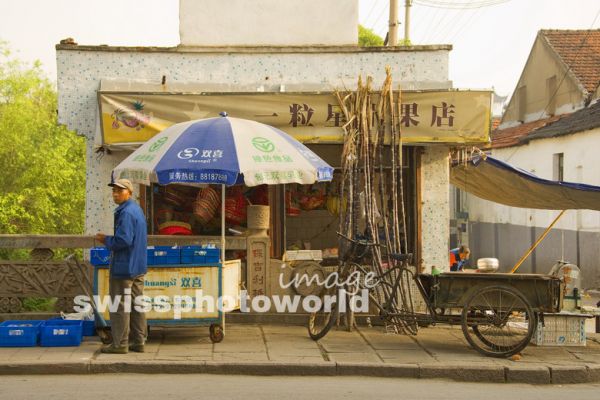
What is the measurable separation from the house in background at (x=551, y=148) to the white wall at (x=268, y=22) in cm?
1043

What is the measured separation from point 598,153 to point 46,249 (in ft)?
48.0

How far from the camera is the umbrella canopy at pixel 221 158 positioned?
9.46 m

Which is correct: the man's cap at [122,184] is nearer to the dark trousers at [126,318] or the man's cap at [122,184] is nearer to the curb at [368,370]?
the dark trousers at [126,318]

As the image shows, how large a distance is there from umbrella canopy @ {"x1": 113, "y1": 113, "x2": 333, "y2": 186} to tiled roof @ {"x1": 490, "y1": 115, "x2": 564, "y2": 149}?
17.9m

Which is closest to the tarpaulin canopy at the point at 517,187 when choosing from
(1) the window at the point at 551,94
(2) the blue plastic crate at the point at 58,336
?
(2) the blue plastic crate at the point at 58,336

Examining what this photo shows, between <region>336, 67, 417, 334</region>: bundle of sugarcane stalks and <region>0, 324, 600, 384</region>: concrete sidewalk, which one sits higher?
<region>336, 67, 417, 334</region>: bundle of sugarcane stalks

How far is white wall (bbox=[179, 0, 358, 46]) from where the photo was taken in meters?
12.9

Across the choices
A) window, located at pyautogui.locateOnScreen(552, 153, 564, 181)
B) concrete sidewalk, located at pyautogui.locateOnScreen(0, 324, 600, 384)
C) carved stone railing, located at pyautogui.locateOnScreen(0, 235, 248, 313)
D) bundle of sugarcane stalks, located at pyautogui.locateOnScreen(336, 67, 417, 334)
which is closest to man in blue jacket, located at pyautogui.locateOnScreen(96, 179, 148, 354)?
concrete sidewalk, located at pyautogui.locateOnScreen(0, 324, 600, 384)

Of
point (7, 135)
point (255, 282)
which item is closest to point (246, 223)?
point (255, 282)

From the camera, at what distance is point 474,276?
32.7 feet

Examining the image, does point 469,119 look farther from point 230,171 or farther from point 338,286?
point 230,171

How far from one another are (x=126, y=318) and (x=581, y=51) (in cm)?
2302

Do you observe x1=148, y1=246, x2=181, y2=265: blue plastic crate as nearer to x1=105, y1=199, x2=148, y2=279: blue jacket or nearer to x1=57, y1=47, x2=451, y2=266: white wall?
x1=105, y1=199, x2=148, y2=279: blue jacket

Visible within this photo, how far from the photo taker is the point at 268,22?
13.0 meters
